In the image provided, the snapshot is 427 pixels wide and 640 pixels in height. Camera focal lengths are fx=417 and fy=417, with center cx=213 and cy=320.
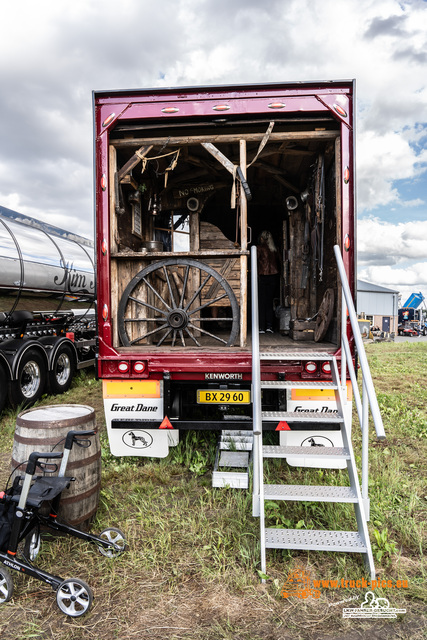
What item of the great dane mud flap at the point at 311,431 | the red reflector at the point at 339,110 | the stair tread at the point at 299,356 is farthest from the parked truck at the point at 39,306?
the red reflector at the point at 339,110

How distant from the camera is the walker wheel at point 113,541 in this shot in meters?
2.47

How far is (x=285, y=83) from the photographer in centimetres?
367

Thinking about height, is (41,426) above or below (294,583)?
above

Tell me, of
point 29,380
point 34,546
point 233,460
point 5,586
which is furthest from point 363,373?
point 29,380

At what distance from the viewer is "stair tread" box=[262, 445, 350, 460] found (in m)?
2.73

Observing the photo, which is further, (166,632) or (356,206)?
(356,206)

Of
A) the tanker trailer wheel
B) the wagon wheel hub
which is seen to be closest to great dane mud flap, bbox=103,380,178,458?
the wagon wheel hub

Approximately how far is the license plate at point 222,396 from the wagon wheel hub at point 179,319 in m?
0.74

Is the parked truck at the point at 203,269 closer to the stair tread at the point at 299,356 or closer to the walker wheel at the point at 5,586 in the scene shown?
the stair tread at the point at 299,356

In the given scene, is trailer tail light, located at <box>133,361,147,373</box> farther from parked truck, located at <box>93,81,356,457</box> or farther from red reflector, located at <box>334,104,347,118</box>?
red reflector, located at <box>334,104,347,118</box>

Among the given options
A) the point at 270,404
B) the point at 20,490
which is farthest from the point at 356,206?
the point at 20,490

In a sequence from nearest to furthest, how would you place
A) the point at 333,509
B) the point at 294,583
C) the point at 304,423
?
1. the point at 294,583
2. the point at 333,509
3. the point at 304,423

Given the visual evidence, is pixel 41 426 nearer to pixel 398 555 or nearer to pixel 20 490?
pixel 20 490

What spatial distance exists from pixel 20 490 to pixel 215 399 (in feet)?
5.66
